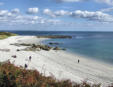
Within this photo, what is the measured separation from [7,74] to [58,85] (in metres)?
2.83

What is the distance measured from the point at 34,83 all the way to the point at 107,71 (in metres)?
15.5

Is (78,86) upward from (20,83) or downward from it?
downward

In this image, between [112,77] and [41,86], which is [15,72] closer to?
[41,86]

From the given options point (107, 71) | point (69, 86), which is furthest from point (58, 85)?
point (107, 71)

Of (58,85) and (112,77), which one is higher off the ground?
(58,85)

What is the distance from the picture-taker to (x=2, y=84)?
681cm

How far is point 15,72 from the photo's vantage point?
7746 mm

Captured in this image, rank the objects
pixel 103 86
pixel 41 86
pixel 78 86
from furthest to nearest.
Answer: pixel 103 86 < pixel 78 86 < pixel 41 86

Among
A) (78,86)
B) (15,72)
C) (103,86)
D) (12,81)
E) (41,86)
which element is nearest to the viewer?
(41,86)

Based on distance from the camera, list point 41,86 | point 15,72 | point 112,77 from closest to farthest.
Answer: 1. point 41,86
2. point 15,72
3. point 112,77

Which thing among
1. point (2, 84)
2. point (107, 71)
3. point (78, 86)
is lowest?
point (107, 71)

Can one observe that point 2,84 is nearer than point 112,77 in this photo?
Yes

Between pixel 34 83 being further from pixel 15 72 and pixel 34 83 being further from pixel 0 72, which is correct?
pixel 0 72

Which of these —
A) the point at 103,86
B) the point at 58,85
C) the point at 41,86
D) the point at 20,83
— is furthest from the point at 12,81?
the point at 103,86
